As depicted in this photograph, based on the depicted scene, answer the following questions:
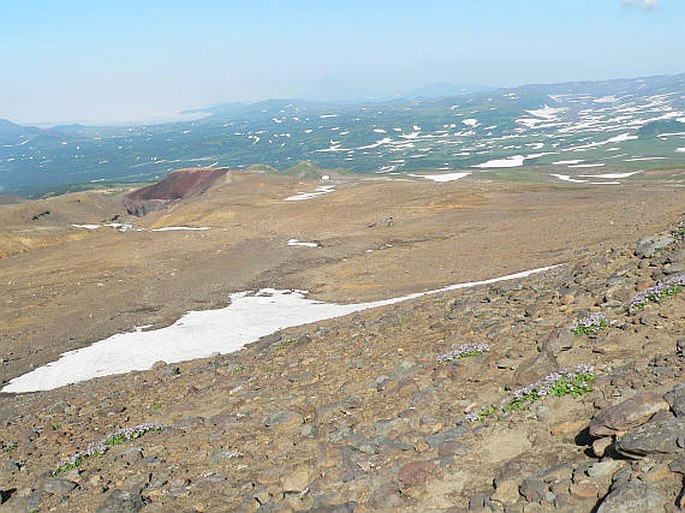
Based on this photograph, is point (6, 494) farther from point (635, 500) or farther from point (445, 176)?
point (445, 176)

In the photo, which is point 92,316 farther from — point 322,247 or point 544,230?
point 544,230

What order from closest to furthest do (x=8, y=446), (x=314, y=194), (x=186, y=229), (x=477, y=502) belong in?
(x=477, y=502), (x=8, y=446), (x=186, y=229), (x=314, y=194)

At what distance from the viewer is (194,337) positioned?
93.5 ft

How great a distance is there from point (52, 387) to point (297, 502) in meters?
18.1

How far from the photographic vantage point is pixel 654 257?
1588 cm

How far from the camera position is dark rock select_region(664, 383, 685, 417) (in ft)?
26.2

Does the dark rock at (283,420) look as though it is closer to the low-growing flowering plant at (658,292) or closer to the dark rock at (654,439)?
the dark rock at (654,439)

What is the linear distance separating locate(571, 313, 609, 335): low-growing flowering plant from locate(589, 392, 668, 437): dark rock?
3938mm

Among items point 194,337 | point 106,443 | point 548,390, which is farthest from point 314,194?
point 548,390

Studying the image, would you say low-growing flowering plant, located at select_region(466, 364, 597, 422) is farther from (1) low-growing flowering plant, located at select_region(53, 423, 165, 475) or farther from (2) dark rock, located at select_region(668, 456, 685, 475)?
(1) low-growing flowering plant, located at select_region(53, 423, 165, 475)

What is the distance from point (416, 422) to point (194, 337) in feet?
64.0

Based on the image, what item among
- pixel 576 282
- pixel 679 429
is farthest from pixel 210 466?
pixel 576 282

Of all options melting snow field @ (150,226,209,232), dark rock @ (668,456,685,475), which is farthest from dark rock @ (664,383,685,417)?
melting snow field @ (150,226,209,232)

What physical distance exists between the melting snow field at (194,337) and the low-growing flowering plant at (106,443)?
1085cm
